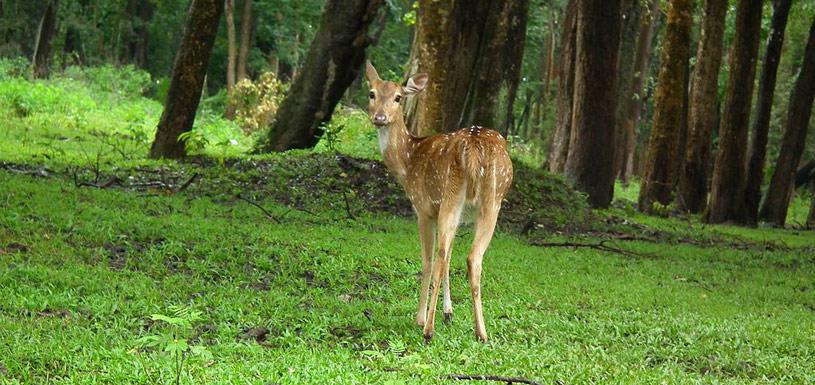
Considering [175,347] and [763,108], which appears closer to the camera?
[175,347]

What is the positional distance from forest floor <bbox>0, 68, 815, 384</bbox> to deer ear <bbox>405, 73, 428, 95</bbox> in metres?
1.66

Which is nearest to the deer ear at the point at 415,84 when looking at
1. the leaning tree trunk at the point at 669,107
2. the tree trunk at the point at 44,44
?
the leaning tree trunk at the point at 669,107

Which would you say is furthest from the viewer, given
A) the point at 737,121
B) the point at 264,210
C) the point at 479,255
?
the point at 737,121

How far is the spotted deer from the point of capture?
7.19 meters

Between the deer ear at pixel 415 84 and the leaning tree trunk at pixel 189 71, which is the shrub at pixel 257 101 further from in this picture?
the deer ear at pixel 415 84

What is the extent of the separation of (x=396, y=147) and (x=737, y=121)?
13476mm

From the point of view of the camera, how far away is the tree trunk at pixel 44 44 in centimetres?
3034

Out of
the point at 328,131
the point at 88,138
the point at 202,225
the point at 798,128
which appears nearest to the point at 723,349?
the point at 202,225

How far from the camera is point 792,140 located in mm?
21406

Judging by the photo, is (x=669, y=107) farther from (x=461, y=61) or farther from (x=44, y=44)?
(x=44, y=44)

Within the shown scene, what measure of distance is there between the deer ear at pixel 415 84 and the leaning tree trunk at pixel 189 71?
847 centimetres

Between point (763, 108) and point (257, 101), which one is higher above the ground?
point (763, 108)

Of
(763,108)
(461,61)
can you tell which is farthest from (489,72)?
(763,108)

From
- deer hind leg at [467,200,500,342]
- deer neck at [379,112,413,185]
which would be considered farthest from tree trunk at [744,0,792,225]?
deer hind leg at [467,200,500,342]
